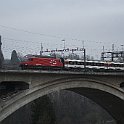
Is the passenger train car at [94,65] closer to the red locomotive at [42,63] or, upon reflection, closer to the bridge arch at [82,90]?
the red locomotive at [42,63]

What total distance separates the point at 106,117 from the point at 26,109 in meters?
16.9

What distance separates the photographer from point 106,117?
Answer: 76375mm

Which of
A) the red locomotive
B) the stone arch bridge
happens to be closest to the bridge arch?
the stone arch bridge

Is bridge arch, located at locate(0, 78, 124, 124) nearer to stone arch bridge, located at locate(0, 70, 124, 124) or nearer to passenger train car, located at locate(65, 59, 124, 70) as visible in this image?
stone arch bridge, located at locate(0, 70, 124, 124)

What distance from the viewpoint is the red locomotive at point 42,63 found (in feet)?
118

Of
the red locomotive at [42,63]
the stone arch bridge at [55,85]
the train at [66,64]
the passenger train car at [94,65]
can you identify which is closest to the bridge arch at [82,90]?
the stone arch bridge at [55,85]

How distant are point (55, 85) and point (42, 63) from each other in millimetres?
3542

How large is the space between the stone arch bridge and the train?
1.89 metres

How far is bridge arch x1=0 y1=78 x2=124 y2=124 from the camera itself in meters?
30.4

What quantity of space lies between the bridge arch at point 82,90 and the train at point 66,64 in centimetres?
207

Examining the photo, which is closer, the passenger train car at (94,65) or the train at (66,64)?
the train at (66,64)

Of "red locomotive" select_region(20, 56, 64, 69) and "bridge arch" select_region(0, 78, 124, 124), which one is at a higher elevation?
"red locomotive" select_region(20, 56, 64, 69)

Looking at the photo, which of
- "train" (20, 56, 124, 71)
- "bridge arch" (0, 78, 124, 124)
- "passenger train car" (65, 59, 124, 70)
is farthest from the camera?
"passenger train car" (65, 59, 124, 70)

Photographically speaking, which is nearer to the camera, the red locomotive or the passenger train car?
the red locomotive
